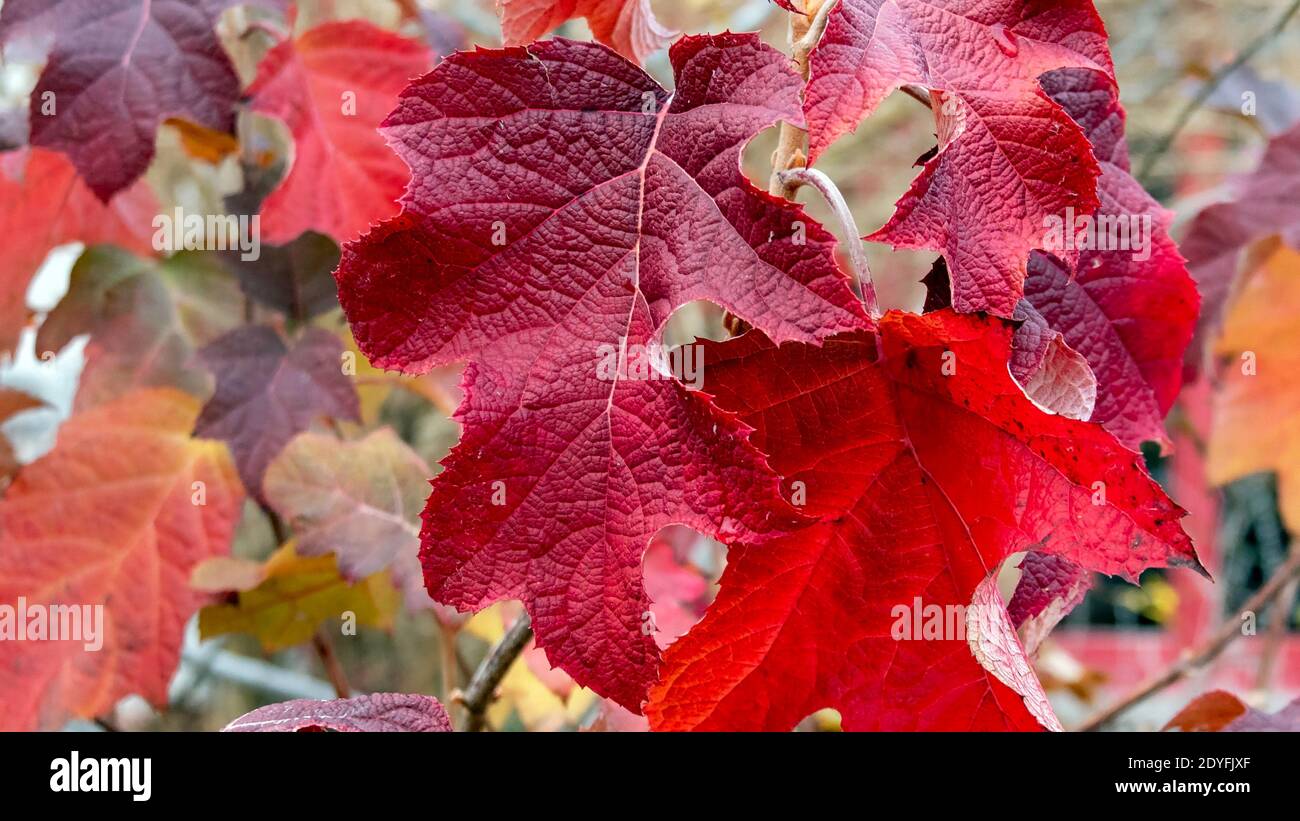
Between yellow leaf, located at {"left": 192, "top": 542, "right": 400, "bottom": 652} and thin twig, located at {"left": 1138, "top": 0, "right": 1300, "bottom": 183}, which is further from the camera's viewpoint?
thin twig, located at {"left": 1138, "top": 0, "right": 1300, "bottom": 183}

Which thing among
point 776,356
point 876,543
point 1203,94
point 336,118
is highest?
point 1203,94

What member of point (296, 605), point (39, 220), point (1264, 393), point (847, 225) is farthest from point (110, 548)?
point (1264, 393)

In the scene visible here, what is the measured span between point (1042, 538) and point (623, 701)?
9.7 inches

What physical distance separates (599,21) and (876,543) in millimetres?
398

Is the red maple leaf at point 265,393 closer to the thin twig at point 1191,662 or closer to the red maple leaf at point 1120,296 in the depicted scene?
A: the red maple leaf at point 1120,296

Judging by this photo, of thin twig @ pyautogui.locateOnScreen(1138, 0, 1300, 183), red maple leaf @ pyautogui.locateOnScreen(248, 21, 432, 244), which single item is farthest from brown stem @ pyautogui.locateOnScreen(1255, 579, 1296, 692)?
red maple leaf @ pyautogui.locateOnScreen(248, 21, 432, 244)

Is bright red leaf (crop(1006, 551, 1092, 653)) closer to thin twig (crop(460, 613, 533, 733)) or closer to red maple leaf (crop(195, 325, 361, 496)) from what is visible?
thin twig (crop(460, 613, 533, 733))

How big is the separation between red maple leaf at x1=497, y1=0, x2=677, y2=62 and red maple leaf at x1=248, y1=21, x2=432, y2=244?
35 centimetres

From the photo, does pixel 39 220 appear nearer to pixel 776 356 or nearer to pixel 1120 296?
pixel 776 356

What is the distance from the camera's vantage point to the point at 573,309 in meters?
0.54

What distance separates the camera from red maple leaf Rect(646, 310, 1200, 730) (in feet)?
1.87

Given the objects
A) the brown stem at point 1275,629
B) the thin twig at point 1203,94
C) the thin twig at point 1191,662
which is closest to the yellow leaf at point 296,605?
→ the thin twig at point 1191,662
